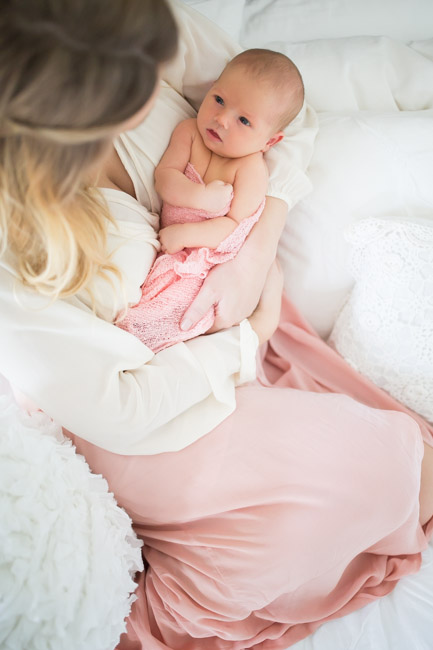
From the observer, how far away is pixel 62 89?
546mm

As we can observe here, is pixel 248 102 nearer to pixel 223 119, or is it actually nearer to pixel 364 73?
pixel 223 119

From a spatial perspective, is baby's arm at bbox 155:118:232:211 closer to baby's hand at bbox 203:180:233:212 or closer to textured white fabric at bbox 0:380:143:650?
baby's hand at bbox 203:180:233:212

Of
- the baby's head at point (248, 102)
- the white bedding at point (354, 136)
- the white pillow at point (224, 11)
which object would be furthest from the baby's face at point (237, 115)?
the white pillow at point (224, 11)

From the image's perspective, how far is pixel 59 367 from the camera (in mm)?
800

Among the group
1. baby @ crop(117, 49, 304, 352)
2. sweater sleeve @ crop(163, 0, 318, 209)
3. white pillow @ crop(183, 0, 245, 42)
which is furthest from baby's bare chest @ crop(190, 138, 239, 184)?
white pillow @ crop(183, 0, 245, 42)

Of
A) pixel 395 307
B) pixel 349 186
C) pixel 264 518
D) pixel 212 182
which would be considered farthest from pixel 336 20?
pixel 264 518

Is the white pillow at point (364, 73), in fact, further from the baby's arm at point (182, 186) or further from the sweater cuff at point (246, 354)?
the sweater cuff at point (246, 354)

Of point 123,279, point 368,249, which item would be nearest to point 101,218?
point 123,279

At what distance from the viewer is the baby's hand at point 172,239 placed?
3.35 feet

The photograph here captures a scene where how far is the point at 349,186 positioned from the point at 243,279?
348 millimetres

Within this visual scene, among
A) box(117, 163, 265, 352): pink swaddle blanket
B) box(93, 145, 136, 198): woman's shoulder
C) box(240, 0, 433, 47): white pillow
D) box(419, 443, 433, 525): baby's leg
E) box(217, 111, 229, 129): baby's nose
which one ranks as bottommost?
box(419, 443, 433, 525): baby's leg

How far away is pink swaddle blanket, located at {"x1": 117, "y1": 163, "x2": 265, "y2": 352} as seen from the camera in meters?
0.98

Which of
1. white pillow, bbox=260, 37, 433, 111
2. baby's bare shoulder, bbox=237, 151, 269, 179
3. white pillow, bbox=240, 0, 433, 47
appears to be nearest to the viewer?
baby's bare shoulder, bbox=237, 151, 269, 179

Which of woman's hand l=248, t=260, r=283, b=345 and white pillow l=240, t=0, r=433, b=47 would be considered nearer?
woman's hand l=248, t=260, r=283, b=345
